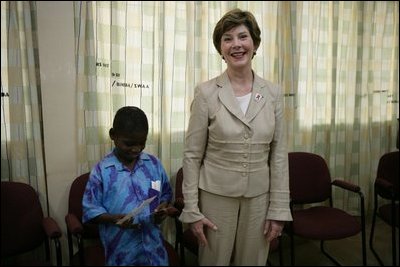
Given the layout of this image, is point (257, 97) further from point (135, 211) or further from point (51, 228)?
point (51, 228)

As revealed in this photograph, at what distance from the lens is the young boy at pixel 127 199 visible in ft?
2.56

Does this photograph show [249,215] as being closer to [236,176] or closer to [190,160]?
[236,176]

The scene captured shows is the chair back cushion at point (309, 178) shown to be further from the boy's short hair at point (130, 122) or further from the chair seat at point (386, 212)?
the boy's short hair at point (130, 122)

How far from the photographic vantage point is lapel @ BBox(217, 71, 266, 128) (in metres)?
0.79

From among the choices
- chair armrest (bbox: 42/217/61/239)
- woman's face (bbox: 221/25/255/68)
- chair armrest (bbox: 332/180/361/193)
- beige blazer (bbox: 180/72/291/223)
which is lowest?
chair armrest (bbox: 332/180/361/193)

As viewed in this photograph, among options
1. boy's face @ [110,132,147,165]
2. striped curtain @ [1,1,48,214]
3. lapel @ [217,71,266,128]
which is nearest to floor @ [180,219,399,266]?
boy's face @ [110,132,147,165]

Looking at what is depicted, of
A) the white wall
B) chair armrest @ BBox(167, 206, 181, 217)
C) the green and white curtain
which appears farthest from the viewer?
the green and white curtain

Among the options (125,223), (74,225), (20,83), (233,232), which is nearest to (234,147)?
(233,232)

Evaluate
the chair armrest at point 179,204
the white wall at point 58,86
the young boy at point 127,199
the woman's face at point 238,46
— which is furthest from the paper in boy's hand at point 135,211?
the woman's face at point 238,46

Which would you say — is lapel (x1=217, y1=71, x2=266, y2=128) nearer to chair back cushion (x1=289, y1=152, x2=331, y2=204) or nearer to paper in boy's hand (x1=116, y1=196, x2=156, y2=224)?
paper in boy's hand (x1=116, y1=196, x2=156, y2=224)

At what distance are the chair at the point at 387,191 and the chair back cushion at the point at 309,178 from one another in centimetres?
27

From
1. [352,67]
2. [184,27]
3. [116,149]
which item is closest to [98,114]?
[116,149]

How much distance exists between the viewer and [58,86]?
3.34ft

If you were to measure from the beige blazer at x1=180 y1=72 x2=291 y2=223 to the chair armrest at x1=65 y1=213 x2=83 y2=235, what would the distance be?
13.1 inches
